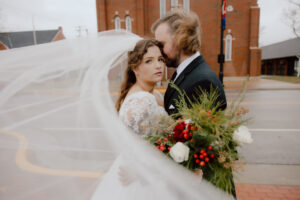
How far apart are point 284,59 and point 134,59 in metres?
47.9

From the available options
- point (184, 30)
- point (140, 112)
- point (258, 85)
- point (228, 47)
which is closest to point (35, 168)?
point (140, 112)

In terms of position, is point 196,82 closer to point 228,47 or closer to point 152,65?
point 152,65

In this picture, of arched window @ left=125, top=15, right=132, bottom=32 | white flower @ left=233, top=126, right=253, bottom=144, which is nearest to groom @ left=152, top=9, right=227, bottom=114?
white flower @ left=233, top=126, right=253, bottom=144

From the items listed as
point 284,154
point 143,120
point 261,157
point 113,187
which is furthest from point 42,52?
point 284,154

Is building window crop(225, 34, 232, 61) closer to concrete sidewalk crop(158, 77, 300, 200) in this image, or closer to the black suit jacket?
concrete sidewalk crop(158, 77, 300, 200)

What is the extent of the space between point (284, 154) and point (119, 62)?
4.27m

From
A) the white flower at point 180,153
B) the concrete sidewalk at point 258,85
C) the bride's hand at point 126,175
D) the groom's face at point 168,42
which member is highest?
the groom's face at point 168,42

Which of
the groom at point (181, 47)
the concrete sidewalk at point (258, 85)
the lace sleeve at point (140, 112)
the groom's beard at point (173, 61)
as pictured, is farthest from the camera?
the concrete sidewalk at point (258, 85)

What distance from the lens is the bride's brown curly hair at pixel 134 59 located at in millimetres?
2024

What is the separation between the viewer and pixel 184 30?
1.96 meters

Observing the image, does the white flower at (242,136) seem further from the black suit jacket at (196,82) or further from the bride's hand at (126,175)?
the bride's hand at (126,175)

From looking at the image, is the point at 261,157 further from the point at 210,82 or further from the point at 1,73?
the point at 1,73

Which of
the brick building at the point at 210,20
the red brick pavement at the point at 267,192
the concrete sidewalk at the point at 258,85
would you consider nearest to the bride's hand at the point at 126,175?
the red brick pavement at the point at 267,192

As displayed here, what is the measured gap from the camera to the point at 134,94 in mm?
1880
